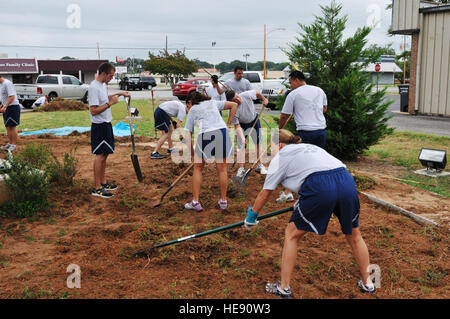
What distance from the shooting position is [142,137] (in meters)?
11.7

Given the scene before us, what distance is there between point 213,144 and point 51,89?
67.5 feet

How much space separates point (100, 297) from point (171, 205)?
8.06 feet

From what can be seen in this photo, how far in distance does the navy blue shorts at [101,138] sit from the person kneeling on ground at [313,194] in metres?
3.32

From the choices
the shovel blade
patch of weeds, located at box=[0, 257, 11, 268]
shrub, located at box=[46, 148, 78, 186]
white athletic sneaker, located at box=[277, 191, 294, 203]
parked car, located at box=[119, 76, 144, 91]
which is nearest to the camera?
patch of weeds, located at box=[0, 257, 11, 268]

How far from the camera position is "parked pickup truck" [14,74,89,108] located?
21.3m

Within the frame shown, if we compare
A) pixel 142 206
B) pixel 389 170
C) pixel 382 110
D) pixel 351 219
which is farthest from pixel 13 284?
pixel 382 110

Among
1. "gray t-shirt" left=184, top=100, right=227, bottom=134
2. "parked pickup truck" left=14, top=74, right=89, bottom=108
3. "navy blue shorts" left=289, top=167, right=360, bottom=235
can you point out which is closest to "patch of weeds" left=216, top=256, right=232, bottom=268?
"navy blue shorts" left=289, top=167, right=360, bottom=235

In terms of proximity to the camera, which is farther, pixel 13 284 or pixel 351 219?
pixel 13 284

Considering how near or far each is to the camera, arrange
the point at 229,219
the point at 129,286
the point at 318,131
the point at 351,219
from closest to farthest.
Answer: the point at 351,219 → the point at 129,286 → the point at 229,219 → the point at 318,131

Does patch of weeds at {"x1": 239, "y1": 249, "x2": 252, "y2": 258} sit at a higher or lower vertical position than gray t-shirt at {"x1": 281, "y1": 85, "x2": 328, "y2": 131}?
lower

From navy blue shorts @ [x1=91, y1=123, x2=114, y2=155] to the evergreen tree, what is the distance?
454cm

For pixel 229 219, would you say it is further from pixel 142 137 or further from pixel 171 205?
pixel 142 137

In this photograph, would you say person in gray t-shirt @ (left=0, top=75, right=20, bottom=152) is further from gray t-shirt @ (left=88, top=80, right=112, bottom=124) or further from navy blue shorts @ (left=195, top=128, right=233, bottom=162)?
navy blue shorts @ (left=195, top=128, right=233, bottom=162)

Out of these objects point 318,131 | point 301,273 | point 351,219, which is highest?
point 318,131
